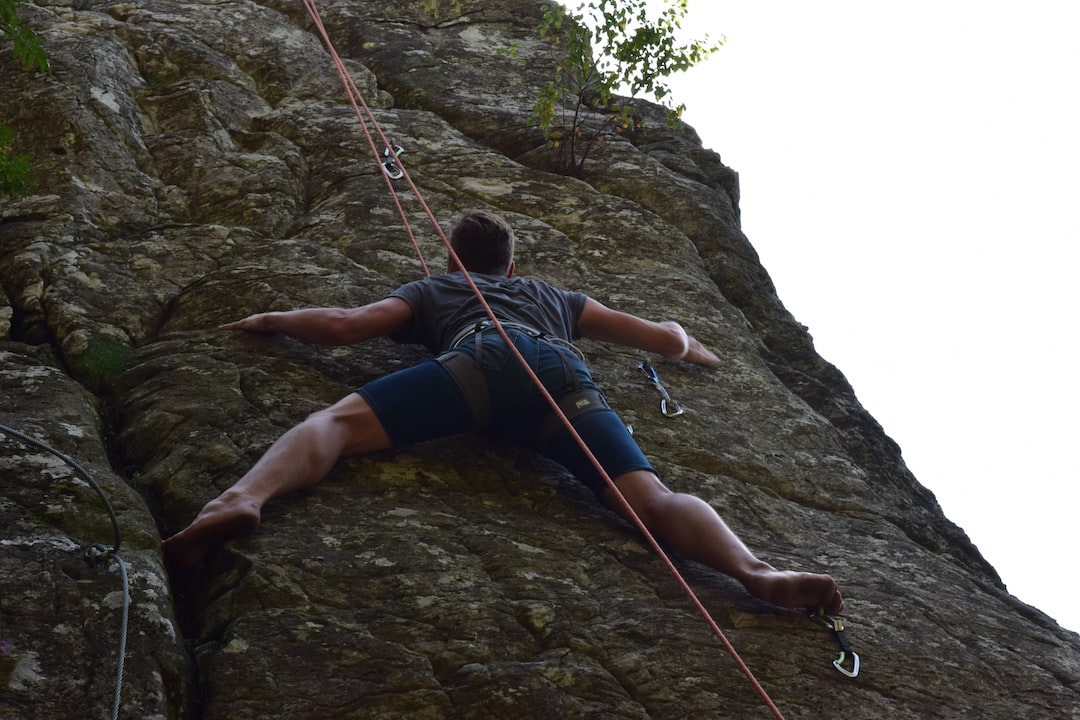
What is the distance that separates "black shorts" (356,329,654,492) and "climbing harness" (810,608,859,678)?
0.95 m

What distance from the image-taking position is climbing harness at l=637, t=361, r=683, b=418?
5863 mm

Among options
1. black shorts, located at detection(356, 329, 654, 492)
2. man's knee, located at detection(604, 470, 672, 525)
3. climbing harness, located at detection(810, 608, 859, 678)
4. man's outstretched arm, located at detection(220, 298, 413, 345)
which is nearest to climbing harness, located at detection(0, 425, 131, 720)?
black shorts, located at detection(356, 329, 654, 492)

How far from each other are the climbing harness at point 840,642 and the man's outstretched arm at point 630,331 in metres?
2.00

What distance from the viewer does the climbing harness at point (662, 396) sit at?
19.2ft

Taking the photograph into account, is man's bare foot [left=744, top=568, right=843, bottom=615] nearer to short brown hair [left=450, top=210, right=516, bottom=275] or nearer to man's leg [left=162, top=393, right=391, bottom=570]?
man's leg [left=162, top=393, right=391, bottom=570]

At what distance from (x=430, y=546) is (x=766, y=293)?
441 centimetres

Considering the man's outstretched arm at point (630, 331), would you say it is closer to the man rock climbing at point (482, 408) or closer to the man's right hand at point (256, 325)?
the man rock climbing at point (482, 408)

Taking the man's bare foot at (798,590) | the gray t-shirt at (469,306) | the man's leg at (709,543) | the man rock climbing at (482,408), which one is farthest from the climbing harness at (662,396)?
the man's bare foot at (798,590)

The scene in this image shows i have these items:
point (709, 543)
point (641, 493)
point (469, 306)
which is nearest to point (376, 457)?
point (469, 306)

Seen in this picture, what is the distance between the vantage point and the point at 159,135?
25.8ft

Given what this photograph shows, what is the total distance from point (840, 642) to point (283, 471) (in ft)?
7.30

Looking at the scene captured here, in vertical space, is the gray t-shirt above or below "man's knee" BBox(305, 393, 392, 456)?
above

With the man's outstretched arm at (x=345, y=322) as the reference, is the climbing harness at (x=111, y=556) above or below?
below

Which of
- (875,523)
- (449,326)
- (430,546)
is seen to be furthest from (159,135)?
(875,523)
